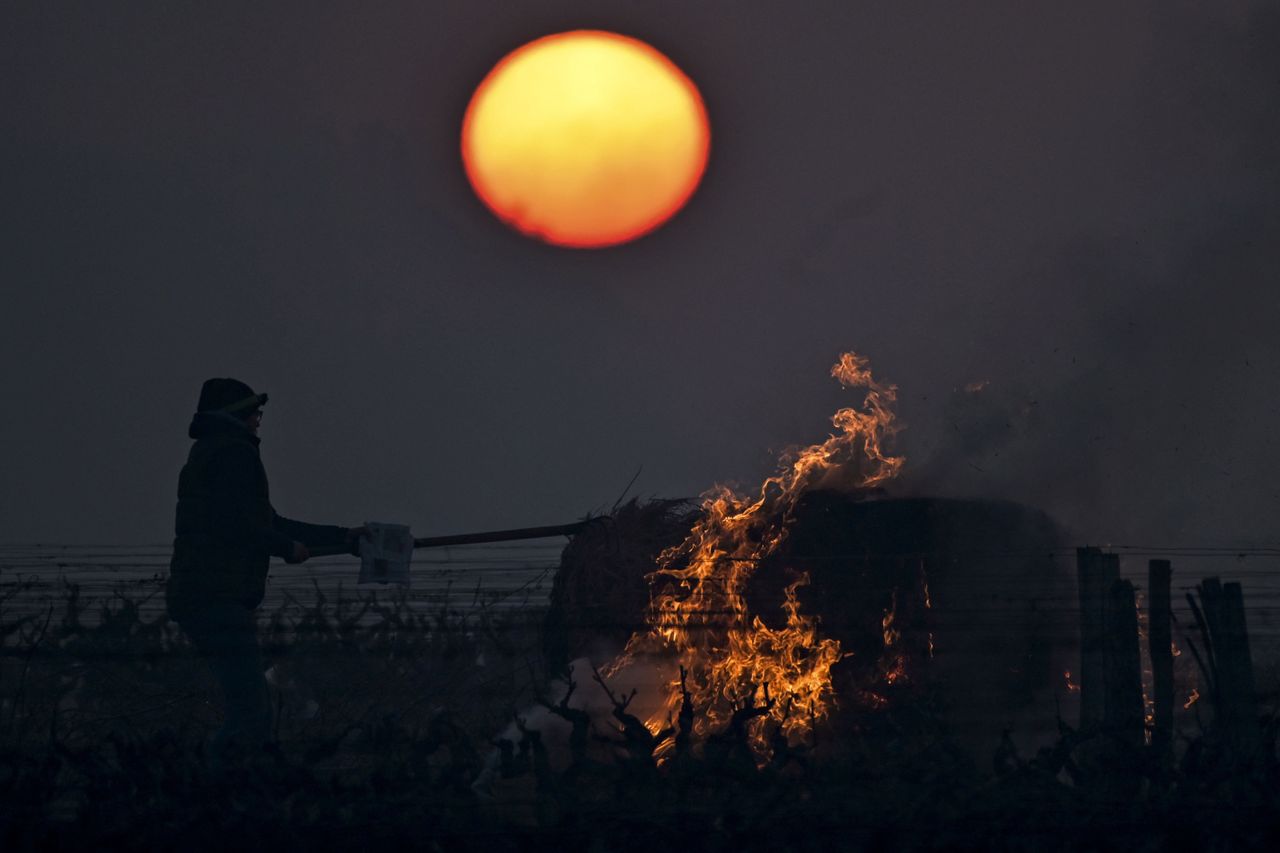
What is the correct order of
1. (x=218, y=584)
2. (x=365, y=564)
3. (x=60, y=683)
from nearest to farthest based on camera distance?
1. (x=218, y=584)
2. (x=365, y=564)
3. (x=60, y=683)

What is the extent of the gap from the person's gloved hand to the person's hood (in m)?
0.97

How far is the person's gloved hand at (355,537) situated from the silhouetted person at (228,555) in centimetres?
56

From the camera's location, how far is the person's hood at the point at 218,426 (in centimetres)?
876

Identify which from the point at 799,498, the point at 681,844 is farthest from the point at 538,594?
the point at 681,844

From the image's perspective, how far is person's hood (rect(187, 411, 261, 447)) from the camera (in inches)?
345

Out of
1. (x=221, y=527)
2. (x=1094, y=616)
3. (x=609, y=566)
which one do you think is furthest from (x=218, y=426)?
(x=1094, y=616)

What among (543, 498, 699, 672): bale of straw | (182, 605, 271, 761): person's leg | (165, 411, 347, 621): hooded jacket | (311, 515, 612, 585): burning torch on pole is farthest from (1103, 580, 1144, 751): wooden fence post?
(165, 411, 347, 621): hooded jacket

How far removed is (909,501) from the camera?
10.1 metres

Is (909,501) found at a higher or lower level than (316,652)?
higher

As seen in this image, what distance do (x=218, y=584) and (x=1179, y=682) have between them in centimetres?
781

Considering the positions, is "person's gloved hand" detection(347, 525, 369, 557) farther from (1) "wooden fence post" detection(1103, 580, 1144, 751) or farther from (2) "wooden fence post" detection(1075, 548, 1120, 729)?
(1) "wooden fence post" detection(1103, 580, 1144, 751)

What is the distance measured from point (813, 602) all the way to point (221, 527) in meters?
3.84

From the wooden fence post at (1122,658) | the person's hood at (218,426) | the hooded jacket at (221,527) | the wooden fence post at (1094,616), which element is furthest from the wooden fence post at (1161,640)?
the person's hood at (218,426)

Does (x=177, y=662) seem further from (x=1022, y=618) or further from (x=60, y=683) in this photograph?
(x=1022, y=618)
